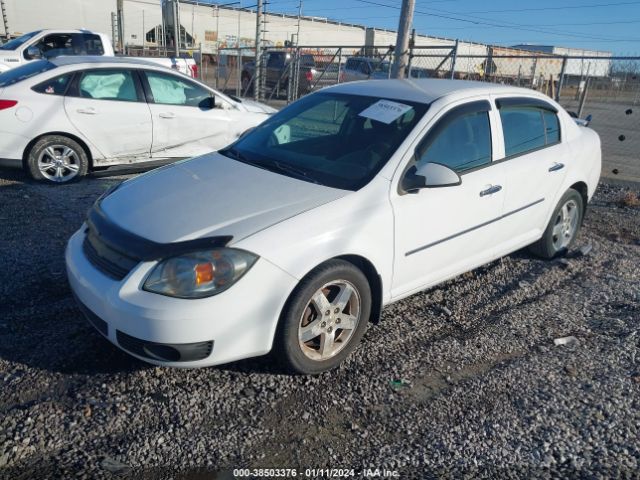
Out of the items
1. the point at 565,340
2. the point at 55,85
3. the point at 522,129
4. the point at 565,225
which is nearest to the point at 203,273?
the point at 565,340

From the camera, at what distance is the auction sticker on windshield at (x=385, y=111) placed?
3848 mm

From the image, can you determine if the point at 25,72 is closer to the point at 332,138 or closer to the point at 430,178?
the point at 332,138

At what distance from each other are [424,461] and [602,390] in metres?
1.38

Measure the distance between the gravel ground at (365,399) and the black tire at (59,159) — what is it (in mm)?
2842

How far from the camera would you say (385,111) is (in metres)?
3.93

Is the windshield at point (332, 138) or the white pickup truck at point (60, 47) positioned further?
the white pickup truck at point (60, 47)

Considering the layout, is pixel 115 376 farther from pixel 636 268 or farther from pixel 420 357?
pixel 636 268

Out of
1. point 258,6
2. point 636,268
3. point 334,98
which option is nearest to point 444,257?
point 334,98

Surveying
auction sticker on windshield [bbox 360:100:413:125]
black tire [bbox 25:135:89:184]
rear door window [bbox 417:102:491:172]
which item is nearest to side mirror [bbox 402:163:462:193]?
rear door window [bbox 417:102:491:172]

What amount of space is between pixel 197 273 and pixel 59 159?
5.15m

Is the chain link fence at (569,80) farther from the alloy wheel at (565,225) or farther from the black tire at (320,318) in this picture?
the black tire at (320,318)

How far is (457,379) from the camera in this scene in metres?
3.35

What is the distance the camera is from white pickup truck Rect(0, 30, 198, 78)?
1287 centimetres

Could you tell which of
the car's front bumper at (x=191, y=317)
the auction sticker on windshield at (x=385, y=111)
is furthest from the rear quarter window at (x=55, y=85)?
the car's front bumper at (x=191, y=317)
